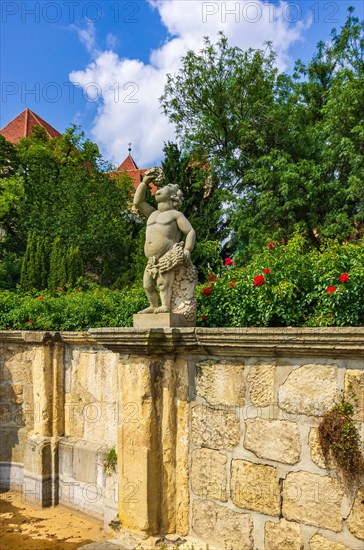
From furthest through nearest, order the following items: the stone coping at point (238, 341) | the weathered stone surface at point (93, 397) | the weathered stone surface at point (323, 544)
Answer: the weathered stone surface at point (93, 397)
the weathered stone surface at point (323, 544)
the stone coping at point (238, 341)

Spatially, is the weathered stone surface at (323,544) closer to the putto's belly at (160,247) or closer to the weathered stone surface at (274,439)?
the weathered stone surface at (274,439)

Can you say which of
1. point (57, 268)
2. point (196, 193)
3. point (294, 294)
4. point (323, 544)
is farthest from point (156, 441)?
point (196, 193)

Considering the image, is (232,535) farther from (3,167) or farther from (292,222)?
(3,167)

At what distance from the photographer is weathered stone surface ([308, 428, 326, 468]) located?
3232mm

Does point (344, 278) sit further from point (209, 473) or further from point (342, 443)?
point (209, 473)

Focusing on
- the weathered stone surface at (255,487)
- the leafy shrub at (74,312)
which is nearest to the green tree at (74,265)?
the leafy shrub at (74,312)

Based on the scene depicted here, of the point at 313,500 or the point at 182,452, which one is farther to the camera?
the point at 182,452

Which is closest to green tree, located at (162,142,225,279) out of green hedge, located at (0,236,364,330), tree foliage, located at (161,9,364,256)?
tree foliage, located at (161,9,364,256)

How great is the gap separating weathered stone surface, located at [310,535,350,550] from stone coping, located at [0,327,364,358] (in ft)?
4.05

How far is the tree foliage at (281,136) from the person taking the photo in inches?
529

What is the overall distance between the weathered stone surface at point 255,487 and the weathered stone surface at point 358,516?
21.6 inches

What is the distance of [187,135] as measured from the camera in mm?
17969

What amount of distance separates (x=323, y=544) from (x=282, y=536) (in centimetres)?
31

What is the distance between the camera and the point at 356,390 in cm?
309
